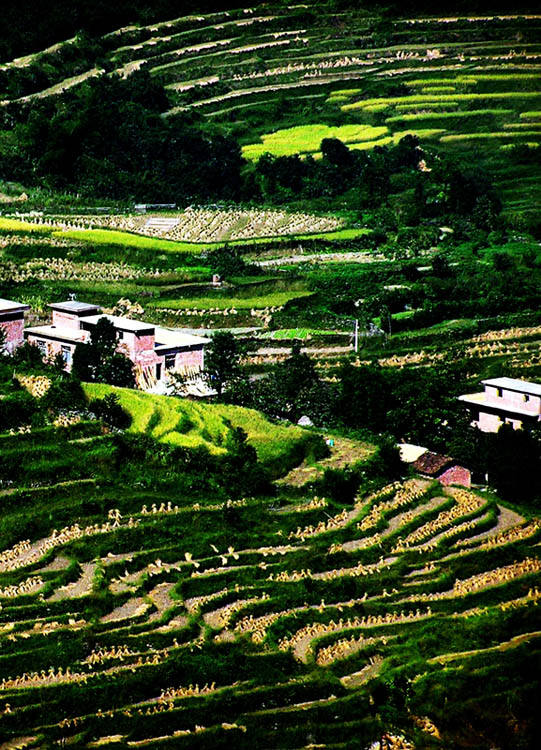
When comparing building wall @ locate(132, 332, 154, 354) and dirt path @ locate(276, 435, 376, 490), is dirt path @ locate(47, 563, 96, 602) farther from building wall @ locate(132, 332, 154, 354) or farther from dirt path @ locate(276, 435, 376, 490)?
building wall @ locate(132, 332, 154, 354)

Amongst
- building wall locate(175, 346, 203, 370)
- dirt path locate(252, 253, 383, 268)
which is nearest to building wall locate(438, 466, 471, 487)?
building wall locate(175, 346, 203, 370)

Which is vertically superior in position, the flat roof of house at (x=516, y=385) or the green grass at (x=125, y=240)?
the green grass at (x=125, y=240)

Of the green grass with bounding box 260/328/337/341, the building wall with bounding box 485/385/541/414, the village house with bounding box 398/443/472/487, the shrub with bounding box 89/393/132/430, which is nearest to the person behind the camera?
the village house with bounding box 398/443/472/487

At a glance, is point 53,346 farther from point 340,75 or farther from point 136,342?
point 340,75

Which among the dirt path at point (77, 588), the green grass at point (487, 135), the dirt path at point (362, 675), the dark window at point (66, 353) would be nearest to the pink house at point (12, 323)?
the dark window at point (66, 353)

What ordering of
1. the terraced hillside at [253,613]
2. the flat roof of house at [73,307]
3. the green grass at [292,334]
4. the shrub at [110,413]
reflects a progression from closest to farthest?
the terraced hillside at [253,613], the shrub at [110,413], the flat roof of house at [73,307], the green grass at [292,334]

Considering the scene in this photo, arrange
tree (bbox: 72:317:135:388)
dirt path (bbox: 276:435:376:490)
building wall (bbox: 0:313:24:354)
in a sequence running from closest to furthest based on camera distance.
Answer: dirt path (bbox: 276:435:376:490) → tree (bbox: 72:317:135:388) → building wall (bbox: 0:313:24:354)

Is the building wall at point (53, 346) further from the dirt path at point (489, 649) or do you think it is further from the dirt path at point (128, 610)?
the dirt path at point (489, 649)
